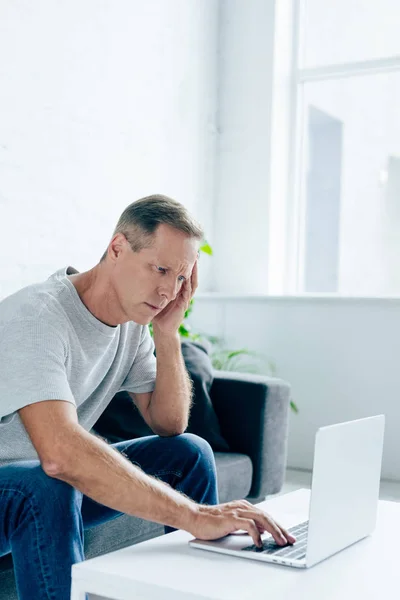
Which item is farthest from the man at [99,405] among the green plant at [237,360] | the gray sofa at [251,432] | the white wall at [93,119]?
the green plant at [237,360]

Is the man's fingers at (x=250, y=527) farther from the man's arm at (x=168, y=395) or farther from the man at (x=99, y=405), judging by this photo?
the man's arm at (x=168, y=395)

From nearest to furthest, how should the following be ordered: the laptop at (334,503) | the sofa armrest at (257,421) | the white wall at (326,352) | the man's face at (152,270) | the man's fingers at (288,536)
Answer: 1. the laptop at (334,503)
2. the man's fingers at (288,536)
3. the man's face at (152,270)
4. the sofa armrest at (257,421)
5. the white wall at (326,352)

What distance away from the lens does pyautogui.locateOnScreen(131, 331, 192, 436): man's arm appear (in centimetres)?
186

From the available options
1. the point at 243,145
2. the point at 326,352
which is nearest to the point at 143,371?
the point at 326,352

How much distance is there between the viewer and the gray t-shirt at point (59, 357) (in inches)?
55.6

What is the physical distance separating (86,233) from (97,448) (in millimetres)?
2234

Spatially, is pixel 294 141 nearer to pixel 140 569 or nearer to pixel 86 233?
pixel 86 233

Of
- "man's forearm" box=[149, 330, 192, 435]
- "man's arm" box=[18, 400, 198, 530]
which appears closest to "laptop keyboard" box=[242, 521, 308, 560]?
"man's arm" box=[18, 400, 198, 530]

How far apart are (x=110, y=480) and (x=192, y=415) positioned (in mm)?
1457

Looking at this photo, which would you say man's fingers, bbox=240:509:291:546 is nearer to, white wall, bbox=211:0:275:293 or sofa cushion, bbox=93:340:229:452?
sofa cushion, bbox=93:340:229:452

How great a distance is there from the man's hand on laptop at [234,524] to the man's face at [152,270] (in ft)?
1.76

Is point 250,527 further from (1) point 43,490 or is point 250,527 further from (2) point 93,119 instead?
(2) point 93,119

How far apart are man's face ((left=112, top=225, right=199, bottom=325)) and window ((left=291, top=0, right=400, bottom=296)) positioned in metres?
2.66

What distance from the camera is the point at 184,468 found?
174 cm
